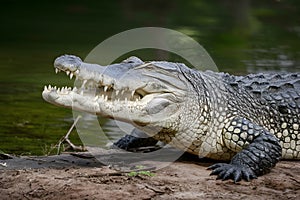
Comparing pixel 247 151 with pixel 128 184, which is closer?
pixel 128 184

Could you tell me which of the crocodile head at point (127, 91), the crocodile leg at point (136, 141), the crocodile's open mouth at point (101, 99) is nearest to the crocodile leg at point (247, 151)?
the crocodile head at point (127, 91)

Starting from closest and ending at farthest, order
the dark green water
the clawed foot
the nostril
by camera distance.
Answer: the clawed foot → the nostril → the dark green water

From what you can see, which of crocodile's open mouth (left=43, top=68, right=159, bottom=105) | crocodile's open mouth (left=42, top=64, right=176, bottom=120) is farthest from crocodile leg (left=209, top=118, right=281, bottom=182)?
crocodile's open mouth (left=43, top=68, right=159, bottom=105)

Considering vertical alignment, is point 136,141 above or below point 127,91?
below

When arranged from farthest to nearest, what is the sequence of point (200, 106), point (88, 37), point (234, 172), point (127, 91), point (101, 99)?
point (88, 37) < point (200, 106) < point (127, 91) < point (101, 99) < point (234, 172)

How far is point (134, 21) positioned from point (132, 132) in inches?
564

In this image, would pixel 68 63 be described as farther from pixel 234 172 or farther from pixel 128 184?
pixel 234 172


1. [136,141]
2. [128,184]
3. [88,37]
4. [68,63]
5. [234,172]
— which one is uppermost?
[88,37]

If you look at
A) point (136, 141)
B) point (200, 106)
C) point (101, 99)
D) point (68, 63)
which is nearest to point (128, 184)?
point (101, 99)

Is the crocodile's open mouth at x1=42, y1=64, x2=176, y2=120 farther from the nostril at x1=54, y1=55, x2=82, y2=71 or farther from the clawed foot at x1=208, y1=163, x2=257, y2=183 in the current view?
the clawed foot at x1=208, y1=163, x2=257, y2=183

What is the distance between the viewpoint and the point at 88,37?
1634 cm

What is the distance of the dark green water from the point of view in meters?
8.20

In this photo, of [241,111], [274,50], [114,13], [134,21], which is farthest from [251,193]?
[114,13]

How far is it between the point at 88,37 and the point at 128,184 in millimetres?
11868
